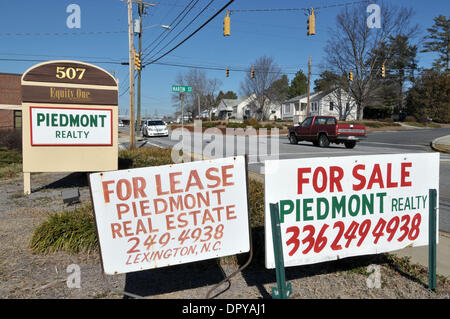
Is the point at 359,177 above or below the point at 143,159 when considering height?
above

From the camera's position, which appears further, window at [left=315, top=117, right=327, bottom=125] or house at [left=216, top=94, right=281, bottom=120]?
house at [left=216, top=94, right=281, bottom=120]

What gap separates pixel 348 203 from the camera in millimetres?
3359

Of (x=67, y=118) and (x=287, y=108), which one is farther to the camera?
(x=287, y=108)

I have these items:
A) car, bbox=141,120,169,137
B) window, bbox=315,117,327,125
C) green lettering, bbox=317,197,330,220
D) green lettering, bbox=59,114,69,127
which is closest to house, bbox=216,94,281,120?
car, bbox=141,120,169,137

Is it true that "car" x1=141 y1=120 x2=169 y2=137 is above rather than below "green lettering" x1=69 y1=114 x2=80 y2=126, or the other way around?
above

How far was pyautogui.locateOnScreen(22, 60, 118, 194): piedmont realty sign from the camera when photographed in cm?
731

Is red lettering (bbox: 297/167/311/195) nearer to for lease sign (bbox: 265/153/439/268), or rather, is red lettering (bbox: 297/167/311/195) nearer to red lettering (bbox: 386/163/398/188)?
for lease sign (bbox: 265/153/439/268)

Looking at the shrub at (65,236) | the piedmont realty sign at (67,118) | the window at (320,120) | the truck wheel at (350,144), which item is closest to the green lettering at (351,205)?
the shrub at (65,236)

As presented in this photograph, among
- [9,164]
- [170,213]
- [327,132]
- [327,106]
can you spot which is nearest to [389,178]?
[170,213]

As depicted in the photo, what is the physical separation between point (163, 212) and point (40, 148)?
Answer: 5.57 m

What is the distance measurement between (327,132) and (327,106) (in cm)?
4417

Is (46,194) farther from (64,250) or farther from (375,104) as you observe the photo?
(375,104)

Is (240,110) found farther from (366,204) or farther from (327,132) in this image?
(366,204)

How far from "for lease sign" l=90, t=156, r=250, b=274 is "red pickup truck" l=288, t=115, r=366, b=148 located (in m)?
16.0
